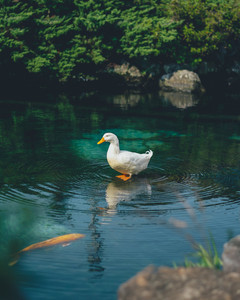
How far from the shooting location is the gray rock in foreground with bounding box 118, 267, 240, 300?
354 cm

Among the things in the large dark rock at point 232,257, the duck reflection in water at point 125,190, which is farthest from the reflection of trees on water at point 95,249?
the large dark rock at point 232,257

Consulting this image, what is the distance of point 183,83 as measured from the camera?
30.3m

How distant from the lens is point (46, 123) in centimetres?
1711

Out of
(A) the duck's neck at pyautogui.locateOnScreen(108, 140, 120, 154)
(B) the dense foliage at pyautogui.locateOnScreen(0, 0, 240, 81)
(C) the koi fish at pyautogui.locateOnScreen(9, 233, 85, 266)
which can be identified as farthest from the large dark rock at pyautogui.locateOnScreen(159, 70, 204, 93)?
(C) the koi fish at pyautogui.locateOnScreen(9, 233, 85, 266)

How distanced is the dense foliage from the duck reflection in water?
18.5 m

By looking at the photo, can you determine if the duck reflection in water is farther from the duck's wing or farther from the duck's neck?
the duck's neck

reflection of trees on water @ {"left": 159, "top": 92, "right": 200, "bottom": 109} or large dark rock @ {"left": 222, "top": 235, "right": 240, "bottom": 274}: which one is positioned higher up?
reflection of trees on water @ {"left": 159, "top": 92, "right": 200, "bottom": 109}

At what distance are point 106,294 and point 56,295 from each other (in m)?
0.63

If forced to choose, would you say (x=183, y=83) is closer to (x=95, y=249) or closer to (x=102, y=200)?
(x=102, y=200)

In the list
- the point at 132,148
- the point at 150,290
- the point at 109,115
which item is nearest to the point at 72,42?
the point at 109,115

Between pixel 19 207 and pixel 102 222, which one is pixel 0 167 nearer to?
pixel 19 207

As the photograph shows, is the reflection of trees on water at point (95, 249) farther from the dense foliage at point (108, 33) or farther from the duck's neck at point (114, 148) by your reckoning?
the dense foliage at point (108, 33)

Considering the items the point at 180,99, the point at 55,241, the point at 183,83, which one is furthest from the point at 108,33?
the point at 55,241

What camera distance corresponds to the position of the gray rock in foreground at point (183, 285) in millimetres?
3541
